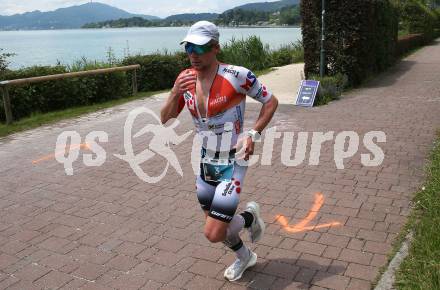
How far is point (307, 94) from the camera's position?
11750mm

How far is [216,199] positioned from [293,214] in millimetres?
1918

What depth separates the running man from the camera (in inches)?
136

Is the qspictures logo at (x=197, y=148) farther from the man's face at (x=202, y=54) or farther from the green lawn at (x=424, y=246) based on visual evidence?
the man's face at (x=202, y=54)

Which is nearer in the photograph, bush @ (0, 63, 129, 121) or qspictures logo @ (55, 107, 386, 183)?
qspictures logo @ (55, 107, 386, 183)

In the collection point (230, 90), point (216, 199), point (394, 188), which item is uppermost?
point (230, 90)

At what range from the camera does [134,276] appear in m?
4.06

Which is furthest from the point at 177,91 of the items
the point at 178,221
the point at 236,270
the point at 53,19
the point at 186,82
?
the point at 53,19

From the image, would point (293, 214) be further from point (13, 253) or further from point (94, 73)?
point (94, 73)

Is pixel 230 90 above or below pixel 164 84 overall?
above

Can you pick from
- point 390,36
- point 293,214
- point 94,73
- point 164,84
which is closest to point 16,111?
point 94,73

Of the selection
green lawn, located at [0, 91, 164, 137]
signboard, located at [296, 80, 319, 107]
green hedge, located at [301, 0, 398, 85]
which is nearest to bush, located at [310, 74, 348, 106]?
signboard, located at [296, 80, 319, 107]

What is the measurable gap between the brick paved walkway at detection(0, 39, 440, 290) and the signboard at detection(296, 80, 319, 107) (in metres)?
2.75

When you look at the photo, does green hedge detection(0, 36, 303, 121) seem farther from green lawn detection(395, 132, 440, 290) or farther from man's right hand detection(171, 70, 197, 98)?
green lawn detection(395, 132, 440, 290)

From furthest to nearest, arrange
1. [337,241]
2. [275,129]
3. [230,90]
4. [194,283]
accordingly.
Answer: [275,129]
[337,241]
[194,283]
[230,90]
